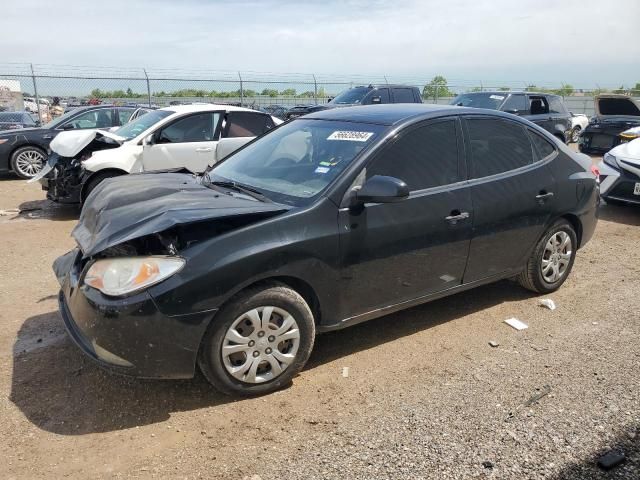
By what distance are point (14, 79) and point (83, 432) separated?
18.7m

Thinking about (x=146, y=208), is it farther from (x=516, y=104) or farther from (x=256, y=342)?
(x=516, y=104)

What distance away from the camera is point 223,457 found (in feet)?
9.00

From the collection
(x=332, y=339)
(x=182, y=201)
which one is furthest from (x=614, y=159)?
(x=182, y=201)

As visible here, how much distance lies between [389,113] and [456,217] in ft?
3.15

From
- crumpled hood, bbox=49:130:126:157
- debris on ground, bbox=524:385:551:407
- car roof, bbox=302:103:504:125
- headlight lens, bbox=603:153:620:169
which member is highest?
car roof, bbox=302:103:504:125

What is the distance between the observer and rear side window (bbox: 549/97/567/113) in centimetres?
1430

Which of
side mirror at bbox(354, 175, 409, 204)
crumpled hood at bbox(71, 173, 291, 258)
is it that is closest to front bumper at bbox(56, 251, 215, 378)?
crumpled hood at bbox(71, 173, 291, 258)

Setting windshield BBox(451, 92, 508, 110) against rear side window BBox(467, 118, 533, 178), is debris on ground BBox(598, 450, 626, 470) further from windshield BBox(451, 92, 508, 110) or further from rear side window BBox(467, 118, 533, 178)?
windshield BBox(451, 92, 508, 110)

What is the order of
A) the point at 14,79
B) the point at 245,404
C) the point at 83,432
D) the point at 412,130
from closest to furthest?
the point at 83,432 < the point at 245,404 < the point at 412,130 < the point at 14,79

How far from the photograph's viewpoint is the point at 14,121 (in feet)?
47.5

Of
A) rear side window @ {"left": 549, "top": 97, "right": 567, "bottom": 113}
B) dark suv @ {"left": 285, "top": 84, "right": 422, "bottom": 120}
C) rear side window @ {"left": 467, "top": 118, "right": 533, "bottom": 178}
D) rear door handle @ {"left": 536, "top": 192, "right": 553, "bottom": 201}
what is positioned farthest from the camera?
dark suv @ {"left": 285, "top": 84, "right": 422, "bottom": 120}

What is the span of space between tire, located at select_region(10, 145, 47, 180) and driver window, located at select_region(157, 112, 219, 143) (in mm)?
4327

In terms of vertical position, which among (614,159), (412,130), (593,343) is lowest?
(593,343)

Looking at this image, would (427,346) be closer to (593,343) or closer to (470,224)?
(470,224)
